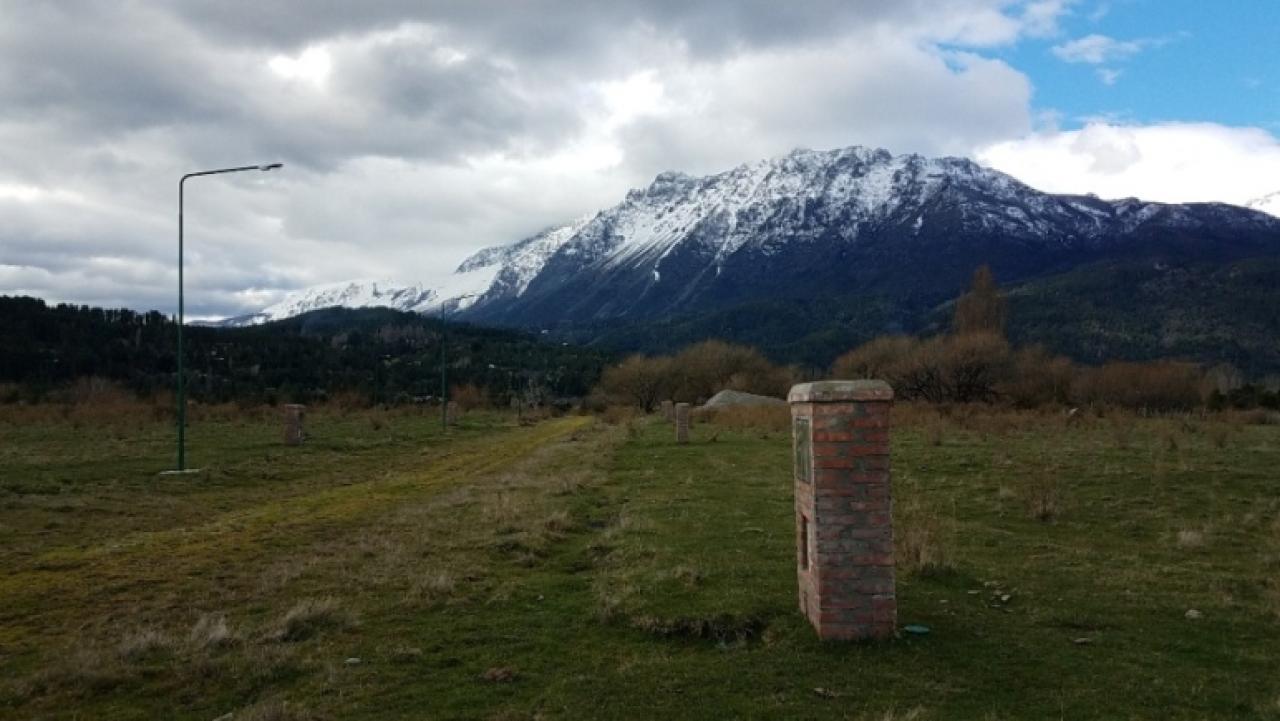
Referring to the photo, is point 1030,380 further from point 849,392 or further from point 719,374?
point 849,392

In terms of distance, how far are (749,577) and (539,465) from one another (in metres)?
17.0

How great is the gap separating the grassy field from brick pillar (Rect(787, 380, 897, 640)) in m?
0.34

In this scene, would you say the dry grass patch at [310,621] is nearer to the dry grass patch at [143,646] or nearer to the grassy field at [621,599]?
the grassy field at [621,599]

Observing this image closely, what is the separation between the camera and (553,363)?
151 metres

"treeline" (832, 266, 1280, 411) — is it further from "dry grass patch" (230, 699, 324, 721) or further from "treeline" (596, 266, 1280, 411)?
"dry grass patch" (230, 699, 324, 721)

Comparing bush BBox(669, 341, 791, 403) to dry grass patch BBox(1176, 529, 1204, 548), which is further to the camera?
bush BBox(669, 341, 791, 403)

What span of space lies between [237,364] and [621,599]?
120682mm

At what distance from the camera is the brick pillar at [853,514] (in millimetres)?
7664

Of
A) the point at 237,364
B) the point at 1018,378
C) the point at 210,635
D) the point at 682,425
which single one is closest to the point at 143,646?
the point at 210,635

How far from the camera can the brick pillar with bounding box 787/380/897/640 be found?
25.1 ft

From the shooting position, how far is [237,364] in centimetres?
11712

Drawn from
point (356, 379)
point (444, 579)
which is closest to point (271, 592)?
point (444, 579)

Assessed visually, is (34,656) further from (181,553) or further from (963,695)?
(963,695)

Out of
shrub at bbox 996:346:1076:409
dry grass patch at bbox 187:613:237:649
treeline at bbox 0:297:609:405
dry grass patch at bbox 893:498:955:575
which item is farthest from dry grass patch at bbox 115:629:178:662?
treeline at bbox 0:297:609:405
